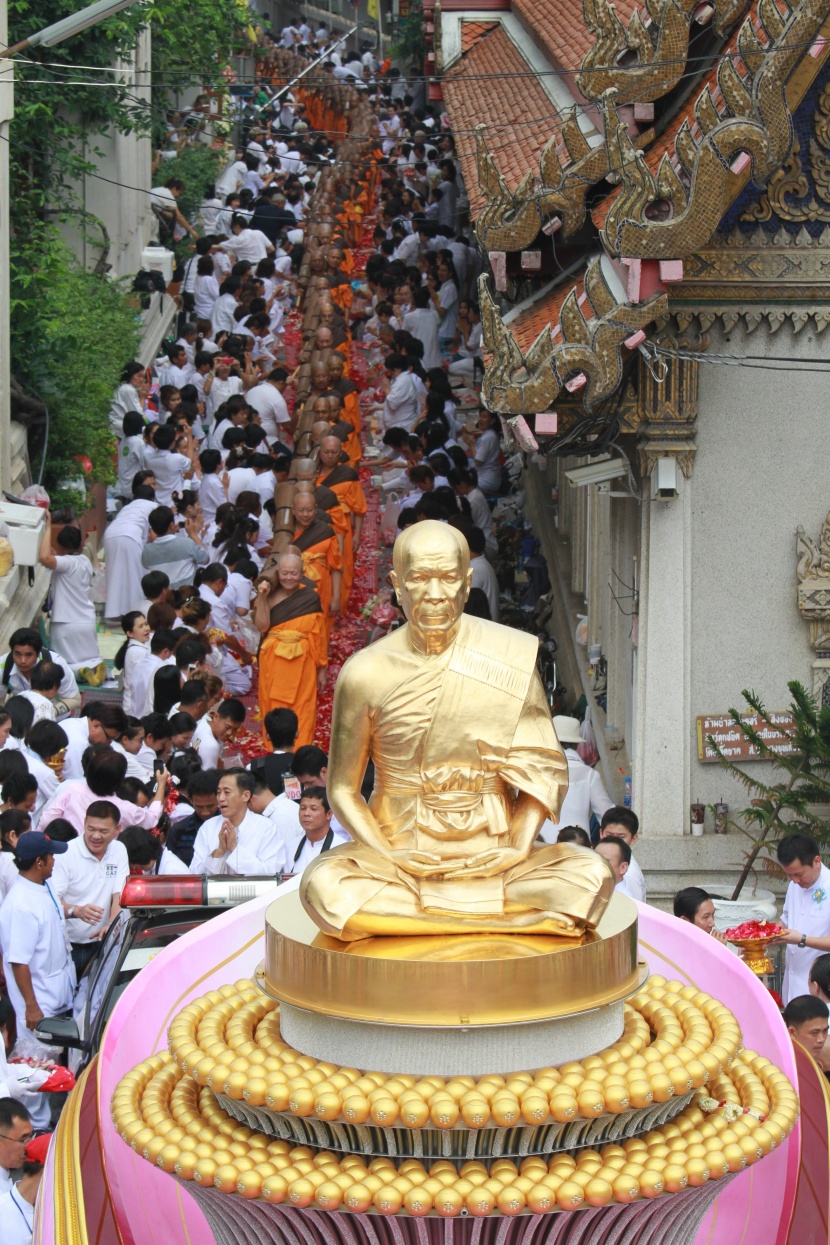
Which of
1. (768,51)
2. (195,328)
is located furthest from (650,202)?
→ (195,328)

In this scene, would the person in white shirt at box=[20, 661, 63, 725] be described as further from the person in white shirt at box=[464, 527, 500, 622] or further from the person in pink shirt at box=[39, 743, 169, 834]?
the person in white shirt at box=[464, 527, 500, 622]

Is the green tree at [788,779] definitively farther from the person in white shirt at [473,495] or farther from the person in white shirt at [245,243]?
the person in white shirt at [245,243]

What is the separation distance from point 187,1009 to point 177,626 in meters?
9.72

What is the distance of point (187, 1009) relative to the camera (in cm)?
643

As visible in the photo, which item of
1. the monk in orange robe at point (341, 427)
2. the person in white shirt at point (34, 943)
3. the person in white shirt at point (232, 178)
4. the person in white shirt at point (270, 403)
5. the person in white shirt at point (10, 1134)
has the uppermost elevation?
the person in white shirt at point (232, 178)

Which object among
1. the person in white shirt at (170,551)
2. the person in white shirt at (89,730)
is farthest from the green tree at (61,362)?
the person in white shirt at (89,730)

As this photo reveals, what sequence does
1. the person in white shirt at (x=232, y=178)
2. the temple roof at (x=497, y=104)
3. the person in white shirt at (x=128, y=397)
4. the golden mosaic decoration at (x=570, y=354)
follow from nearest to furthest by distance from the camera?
the golden mosaic decoration at (x=570, y=354), the temple roof at (x=497, y=104), the person in white shirt at (x=128, y=397), the person in white shirt at (x=232, y=178)

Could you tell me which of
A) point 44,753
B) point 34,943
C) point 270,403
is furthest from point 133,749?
point 270,403

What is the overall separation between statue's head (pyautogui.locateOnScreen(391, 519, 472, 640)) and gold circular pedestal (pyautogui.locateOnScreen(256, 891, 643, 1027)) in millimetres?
1035

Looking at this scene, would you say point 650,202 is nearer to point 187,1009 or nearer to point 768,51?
point 768,51

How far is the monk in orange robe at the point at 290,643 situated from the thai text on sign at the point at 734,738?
436cm

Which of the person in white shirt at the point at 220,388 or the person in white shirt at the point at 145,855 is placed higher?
the person in white shirt at the point at 220,388

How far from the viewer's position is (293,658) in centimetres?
1636

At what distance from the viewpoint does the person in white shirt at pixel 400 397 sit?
993 inches
